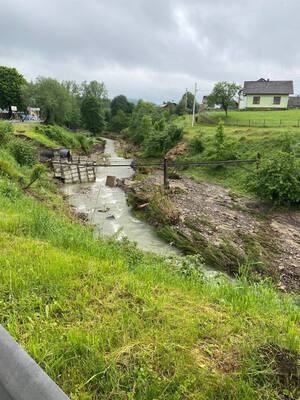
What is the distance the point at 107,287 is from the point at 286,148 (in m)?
17.3

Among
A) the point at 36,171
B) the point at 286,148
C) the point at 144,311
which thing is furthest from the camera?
the point at 286,148

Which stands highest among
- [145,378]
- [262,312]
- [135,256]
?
[145,378]

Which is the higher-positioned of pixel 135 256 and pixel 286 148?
pixel 286 148

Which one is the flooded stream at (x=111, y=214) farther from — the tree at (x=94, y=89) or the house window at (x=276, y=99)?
the tree at (x=94, y=89)

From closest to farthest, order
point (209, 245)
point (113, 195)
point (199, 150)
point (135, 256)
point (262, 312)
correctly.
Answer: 1. point (262, 312)
2. point (135, 256)
3. point (209, 245)
4. point (113, 195)
5. point (199, 150)

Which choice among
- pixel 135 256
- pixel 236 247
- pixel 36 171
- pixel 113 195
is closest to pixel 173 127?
pixel 113 195

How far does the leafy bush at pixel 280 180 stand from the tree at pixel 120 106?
59162 millimetres

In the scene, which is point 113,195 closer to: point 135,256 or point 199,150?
point 199,150

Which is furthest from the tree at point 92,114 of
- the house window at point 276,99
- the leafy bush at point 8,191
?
the leafy bush at point 8,191

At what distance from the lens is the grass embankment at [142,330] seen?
2318mm

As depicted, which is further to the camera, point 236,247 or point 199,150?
point 199,150

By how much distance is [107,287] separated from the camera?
12.2 feet

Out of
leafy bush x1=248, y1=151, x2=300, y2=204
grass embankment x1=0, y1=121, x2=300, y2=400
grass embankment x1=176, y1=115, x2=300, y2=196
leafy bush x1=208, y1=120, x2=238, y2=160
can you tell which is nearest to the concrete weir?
grass embankment x1=0, y1=121, x2=300, y2=400

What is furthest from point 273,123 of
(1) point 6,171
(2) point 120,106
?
(2) point 120,106
